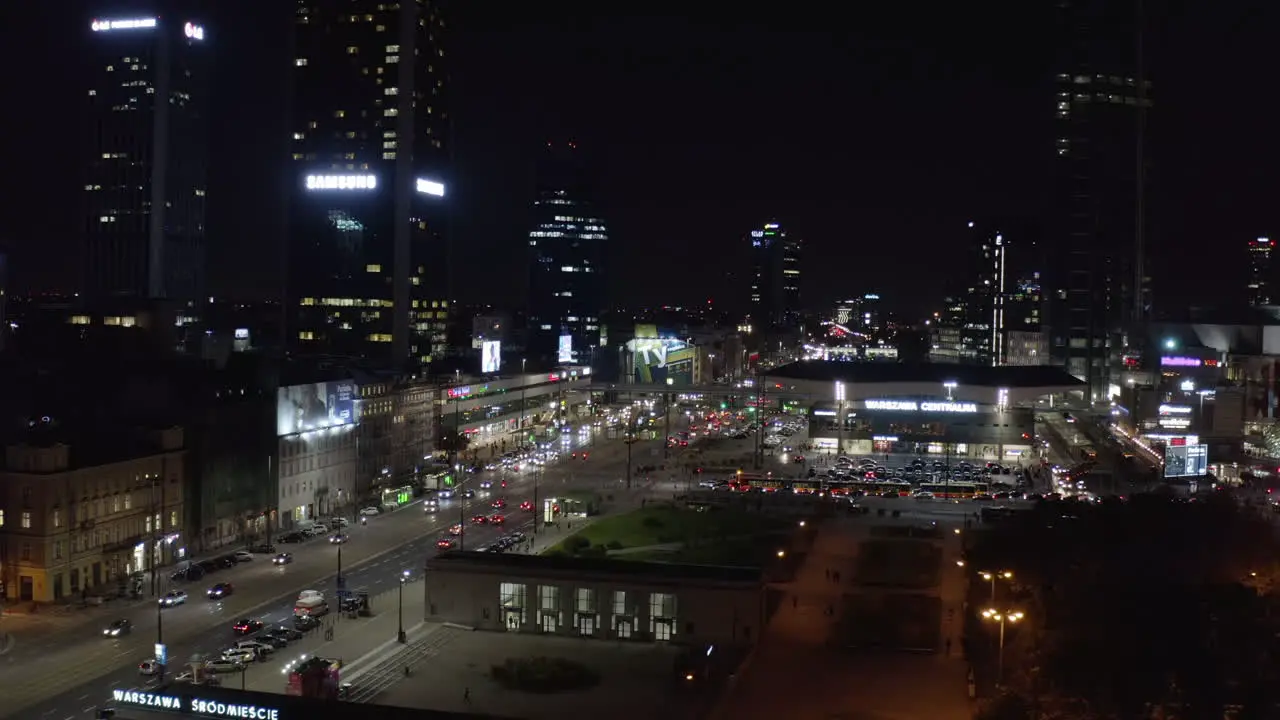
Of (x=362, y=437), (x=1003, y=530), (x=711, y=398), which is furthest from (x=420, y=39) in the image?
(x=1003, y=530)

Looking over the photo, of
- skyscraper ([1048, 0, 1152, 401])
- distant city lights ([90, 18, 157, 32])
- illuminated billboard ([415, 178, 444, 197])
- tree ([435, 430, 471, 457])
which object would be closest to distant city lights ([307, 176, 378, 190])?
illuminated billboard ([415, 178, 444, 197])

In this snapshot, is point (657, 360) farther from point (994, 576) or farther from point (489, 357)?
point (994, 576)

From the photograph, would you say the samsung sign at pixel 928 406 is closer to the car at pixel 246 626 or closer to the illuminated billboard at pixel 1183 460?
the illuminated billboard at pixel 1183 460

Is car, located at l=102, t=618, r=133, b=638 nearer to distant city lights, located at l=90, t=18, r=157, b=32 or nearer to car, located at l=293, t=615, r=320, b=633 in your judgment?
car, located at l=293, t=615, r=320, b=633

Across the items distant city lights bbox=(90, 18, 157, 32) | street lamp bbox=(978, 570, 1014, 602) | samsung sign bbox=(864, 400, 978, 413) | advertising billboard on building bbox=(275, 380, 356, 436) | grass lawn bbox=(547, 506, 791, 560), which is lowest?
grass lawn bbox=(547, 506, 791, 560)

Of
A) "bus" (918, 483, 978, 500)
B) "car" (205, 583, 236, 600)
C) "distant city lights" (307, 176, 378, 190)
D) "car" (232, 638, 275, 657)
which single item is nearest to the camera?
"car" (232, 638, 275, 657)

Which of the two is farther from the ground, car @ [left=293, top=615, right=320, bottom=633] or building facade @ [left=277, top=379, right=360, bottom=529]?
building facade @ [left=277, top=379, right=360, bottom=529]
